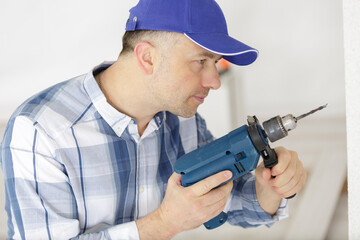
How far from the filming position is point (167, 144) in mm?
1514

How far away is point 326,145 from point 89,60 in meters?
1.93

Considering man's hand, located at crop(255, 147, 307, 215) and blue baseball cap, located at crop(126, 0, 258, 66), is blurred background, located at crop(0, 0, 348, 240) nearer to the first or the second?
man's hand, located at crop(255, 147, 307, 215)

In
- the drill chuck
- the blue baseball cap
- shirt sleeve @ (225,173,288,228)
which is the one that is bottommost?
shirt sleeve @ (225,173,288,228)

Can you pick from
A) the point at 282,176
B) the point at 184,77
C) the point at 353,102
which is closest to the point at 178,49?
the point at 184,77

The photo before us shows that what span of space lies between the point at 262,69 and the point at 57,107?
2.25 m

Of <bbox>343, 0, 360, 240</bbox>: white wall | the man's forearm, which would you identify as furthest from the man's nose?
<bbox>343, 0, 360, 240</bbox>: white wall

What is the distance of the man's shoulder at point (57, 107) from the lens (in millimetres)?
1242

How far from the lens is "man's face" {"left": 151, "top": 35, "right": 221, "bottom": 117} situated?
4.17 feet

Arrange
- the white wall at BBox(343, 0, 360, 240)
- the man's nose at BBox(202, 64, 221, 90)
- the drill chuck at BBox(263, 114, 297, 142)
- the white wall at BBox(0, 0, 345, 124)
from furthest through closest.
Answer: the white wall at BBox(0, 0, 345, 124) < the man's nose at BBox(202, 64, 221, 90) < the drill chuck at BBox(263, 114, 297, 142) < the white wall at BBox(343, 0, 360, 240)

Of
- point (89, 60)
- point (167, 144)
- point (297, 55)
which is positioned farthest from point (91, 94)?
point (297, 55)

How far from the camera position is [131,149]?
1384mm

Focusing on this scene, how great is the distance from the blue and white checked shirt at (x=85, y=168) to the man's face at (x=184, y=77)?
5.7 inches

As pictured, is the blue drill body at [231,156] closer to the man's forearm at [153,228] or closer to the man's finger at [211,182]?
the man's finger at [211,182]

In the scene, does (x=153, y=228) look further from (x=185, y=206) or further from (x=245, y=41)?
(x=245, y=41)
